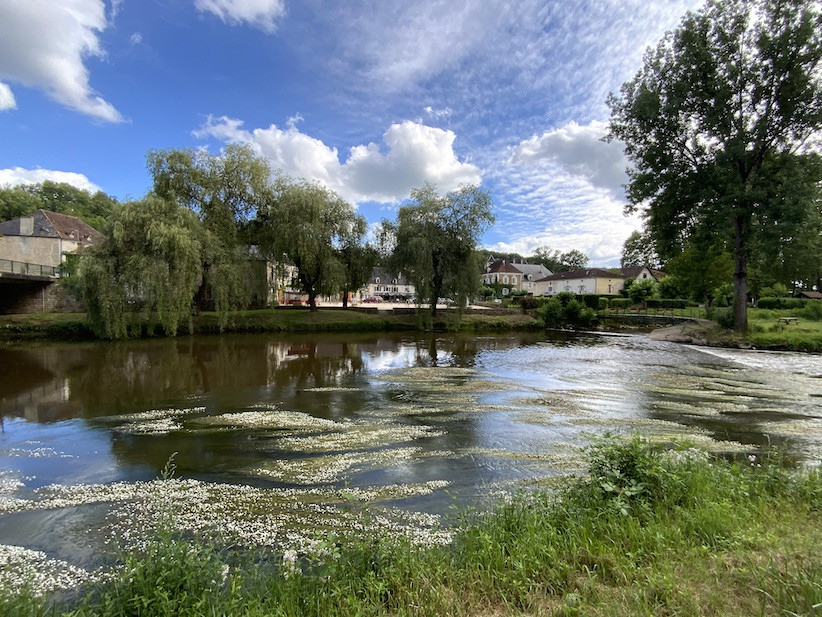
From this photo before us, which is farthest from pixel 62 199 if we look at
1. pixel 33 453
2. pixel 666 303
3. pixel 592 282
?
pixel 666 303

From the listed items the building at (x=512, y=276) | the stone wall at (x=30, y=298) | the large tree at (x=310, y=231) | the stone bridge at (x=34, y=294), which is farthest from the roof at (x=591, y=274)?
the stone bridge at (x=34, y=294)

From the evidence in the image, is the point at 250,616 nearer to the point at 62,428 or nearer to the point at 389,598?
the point at 389,598

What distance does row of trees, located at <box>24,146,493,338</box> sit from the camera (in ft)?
78.6

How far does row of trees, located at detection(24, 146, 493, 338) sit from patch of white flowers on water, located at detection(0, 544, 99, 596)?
22284 mm

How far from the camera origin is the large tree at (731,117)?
21.8 meters

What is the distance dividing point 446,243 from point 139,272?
21.3m

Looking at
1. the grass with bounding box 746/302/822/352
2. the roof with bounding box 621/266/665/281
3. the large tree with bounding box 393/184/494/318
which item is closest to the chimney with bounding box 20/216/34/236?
the large tree with bounding box 393/184/494/318

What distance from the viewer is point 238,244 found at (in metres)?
30.1

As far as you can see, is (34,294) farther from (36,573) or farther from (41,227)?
(36,573)

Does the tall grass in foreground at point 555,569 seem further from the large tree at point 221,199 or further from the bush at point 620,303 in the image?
the bush at point 620,303

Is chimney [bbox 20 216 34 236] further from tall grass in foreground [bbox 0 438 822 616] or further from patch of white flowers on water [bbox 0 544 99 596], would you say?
tall grass in foreground [bbox 0 438 822 616]

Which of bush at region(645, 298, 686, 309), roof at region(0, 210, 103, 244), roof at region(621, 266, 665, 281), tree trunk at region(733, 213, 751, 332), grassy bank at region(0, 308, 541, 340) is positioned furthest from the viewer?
roof at region(621, 266, 665, 281)

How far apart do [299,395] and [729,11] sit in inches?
1178

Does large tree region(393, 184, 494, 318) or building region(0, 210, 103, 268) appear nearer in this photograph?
large tree region(393, 184, 494, 318)
